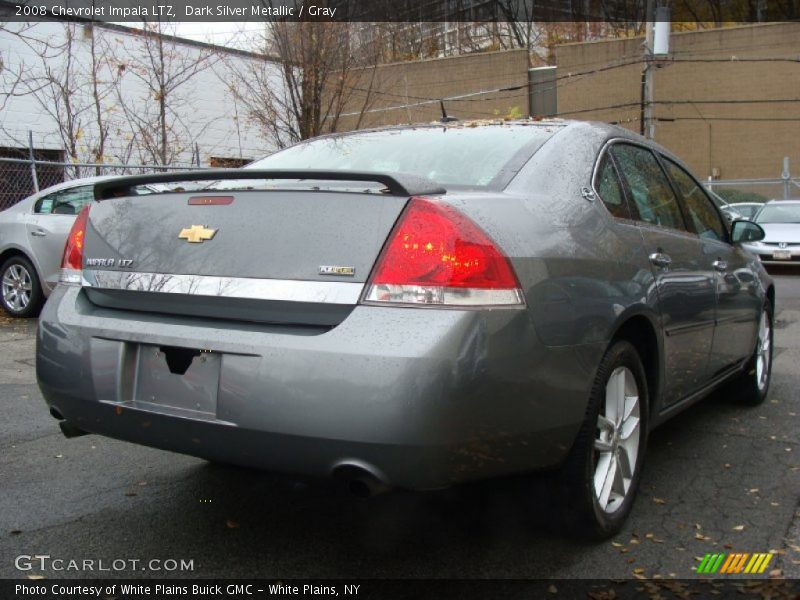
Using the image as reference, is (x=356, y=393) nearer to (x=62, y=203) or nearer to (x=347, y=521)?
(x=347, y=521)

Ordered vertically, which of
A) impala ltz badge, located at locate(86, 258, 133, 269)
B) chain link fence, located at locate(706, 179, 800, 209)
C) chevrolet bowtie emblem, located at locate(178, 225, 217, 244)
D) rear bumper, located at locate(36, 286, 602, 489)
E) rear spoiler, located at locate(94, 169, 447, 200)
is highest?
rear spoiler, located at locate(94, 169, 447, 200)

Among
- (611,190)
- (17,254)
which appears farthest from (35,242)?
(611,190)

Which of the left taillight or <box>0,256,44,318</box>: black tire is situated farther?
<box>0,256,44,318</box>: black tire

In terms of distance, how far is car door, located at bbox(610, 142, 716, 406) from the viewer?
11.2 ft

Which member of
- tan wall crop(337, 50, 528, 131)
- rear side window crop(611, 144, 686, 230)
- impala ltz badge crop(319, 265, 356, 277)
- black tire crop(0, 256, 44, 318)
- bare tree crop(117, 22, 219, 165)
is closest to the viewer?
impala ltz badge crop(319, 265, 356, 277)

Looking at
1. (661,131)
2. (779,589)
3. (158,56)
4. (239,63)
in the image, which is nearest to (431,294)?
(779,589)

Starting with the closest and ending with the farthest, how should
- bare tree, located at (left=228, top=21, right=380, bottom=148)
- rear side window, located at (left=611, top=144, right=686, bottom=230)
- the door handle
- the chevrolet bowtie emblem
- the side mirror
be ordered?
the chevrolet bowtie emblem → the door handle → rear side window, located at (left=611, top=144, right=686, bottom=230) → the side mirror → bare tree, located at (left=228, top=21, right=380, bottom=148)

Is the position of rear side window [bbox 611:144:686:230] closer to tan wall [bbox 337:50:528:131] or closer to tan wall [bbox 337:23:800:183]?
tan wall [bbox 337:23:800:183]

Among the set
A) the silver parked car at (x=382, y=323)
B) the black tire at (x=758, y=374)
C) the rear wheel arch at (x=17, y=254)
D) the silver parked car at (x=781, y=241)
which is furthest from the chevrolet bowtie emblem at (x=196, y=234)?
the silver parked car at (x=781, y=241)

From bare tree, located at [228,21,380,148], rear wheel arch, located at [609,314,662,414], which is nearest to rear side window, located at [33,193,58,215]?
bare tree, located at [228,21,380,148]

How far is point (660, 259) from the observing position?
11.1 ft

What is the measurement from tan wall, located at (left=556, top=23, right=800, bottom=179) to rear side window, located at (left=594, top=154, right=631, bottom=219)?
3224 cm

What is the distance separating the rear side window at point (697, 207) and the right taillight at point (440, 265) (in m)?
2.04

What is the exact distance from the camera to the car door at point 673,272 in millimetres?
3408
